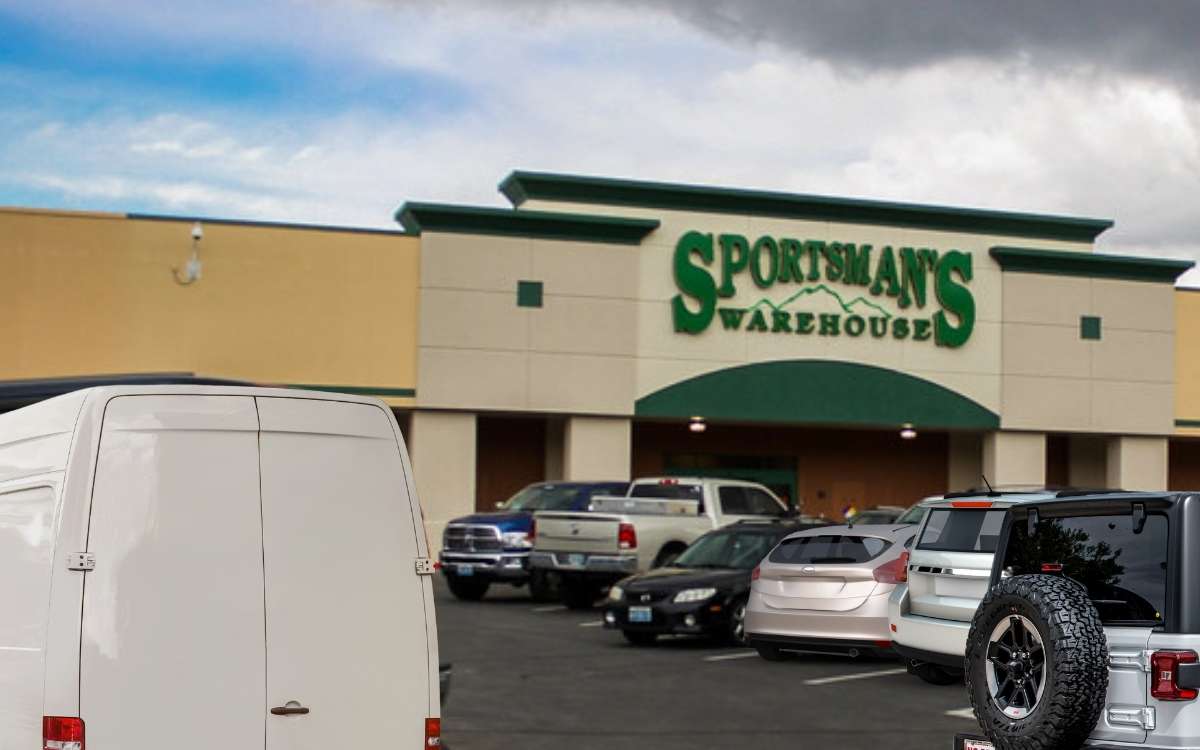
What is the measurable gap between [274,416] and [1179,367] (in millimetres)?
39141

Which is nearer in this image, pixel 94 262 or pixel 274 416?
pixel 274 416

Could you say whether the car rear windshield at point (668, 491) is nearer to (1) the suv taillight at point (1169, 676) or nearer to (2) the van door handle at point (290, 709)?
(1) the suv taillight at point (1169, 676)

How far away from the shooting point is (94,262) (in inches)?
1356

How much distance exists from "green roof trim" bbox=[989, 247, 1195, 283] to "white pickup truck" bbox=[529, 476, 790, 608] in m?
17.0

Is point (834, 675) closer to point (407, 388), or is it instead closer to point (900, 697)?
point (900, 697)

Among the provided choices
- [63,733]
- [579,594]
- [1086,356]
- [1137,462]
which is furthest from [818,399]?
[63,733]

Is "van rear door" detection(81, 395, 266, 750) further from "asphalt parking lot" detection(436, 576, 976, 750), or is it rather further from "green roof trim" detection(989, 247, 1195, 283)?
"green roof trim" detection(989, 247, 1195, 283)

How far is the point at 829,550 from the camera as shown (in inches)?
700

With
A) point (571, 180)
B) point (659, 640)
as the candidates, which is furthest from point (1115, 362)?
point (659, 640)

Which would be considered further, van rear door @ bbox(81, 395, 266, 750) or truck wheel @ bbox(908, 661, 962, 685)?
→ truck wheel @ bbox(908, 661, 962, 685)

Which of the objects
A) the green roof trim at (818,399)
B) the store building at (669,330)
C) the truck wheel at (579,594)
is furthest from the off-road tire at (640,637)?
the green roof trim at (818,399)

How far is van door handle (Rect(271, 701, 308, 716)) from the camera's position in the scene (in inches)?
278

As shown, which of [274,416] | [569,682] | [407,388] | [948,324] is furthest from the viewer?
[948,324]

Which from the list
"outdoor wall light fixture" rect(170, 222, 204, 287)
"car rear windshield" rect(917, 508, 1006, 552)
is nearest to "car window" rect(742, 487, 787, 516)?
"car rear windshield" rect(917, 508, 1006, 552)
